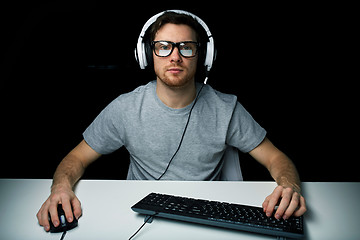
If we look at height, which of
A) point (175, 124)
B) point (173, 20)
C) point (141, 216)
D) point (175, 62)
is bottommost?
point (141, 216)

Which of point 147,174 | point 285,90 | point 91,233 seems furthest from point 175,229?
point 285,90

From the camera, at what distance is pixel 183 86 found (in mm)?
1243

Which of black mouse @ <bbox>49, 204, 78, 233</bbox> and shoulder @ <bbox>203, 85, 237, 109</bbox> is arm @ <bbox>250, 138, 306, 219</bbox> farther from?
black mouse @ <bbox>49, 204, 78, 233</bbox>

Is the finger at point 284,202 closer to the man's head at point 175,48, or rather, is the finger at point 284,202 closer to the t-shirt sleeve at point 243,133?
the t-shirt sleeve at point 243,133

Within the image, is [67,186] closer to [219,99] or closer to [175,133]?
[175,133]

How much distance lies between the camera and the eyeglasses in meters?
1.16

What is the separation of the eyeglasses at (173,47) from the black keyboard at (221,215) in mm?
621

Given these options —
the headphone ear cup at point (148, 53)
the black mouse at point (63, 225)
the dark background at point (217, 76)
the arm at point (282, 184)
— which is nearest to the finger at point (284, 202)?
the arm at point (282, 184)

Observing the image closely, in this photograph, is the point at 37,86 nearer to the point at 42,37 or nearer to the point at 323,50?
the point at 42,37

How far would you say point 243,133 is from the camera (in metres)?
1.25

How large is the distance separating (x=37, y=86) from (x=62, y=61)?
0.21 metres

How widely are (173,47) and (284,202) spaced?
73 centimetres

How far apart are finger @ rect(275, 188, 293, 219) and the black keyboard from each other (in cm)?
1

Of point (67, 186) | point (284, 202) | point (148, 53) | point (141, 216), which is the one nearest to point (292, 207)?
point (284, 202)
